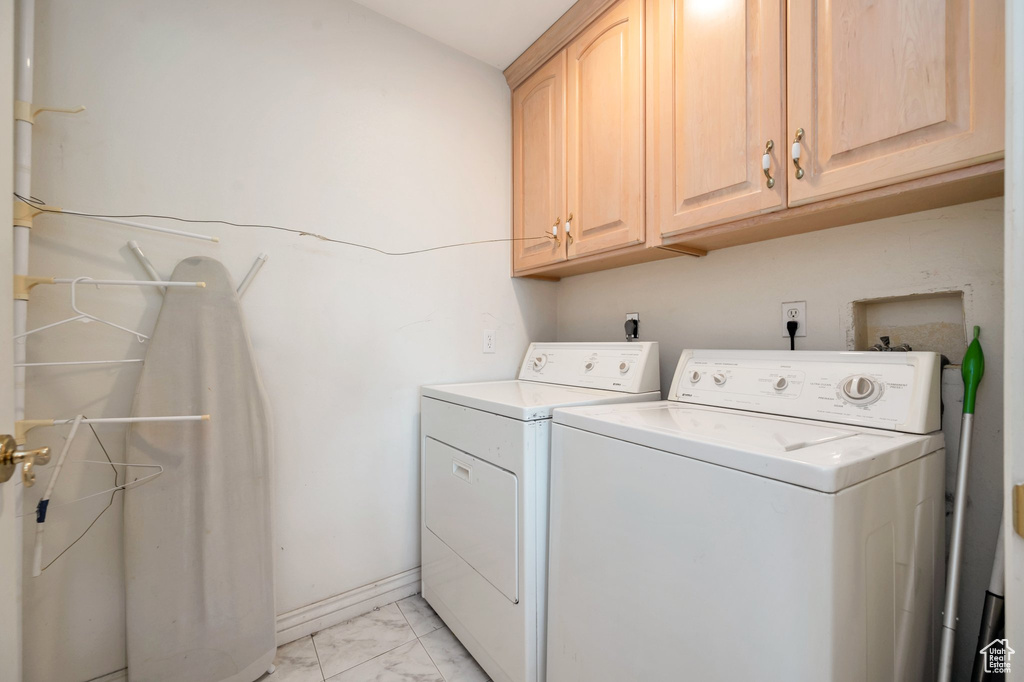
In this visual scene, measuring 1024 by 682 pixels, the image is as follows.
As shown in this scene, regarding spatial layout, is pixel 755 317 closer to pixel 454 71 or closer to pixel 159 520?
pixel 454 71

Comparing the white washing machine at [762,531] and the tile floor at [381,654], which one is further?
the tile floor at [381,654]

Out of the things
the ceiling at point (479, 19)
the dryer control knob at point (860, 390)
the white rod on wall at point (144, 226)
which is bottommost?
the dryer control knob at point (860, 390)

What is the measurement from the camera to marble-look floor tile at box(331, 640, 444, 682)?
1.36 metres

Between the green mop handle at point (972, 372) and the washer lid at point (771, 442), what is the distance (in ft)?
0.37

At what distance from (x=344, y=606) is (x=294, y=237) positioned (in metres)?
1.47

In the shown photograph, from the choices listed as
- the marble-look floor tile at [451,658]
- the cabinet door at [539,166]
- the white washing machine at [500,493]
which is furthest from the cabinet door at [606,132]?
the marble-look floor tile at [451,658]

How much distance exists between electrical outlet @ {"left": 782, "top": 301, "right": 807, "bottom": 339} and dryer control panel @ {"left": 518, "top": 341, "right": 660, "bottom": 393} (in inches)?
16.9

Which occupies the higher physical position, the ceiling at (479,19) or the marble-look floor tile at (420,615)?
the ceiling at (479,19)

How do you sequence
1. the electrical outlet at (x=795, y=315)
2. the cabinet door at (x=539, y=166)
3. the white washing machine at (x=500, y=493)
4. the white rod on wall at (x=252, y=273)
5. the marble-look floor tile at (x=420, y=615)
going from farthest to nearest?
the cabinet door at (x=539, y=166), the marble-look floor tile at (x=420, y=615), the white rod on wall at (x=252, y=273), the electrical outlet at (x=795, y=315), the white washing machine at (x=500, y=493)

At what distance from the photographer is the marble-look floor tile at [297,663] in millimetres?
1364

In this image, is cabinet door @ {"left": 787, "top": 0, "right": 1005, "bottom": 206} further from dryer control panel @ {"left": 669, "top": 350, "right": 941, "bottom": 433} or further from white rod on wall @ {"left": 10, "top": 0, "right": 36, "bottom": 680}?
white rod on wall @ {"left": 10, "top": 0, "right": 36, "bottom": 680}

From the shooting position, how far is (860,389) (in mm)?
1011

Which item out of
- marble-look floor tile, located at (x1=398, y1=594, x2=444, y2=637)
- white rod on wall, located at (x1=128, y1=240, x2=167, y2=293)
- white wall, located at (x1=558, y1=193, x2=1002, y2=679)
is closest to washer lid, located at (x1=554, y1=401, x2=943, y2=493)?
white wall, located at (x1=558, y1=193, x2=1002, y2=679)

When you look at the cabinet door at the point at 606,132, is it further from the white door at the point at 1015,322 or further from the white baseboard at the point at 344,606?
the white baseboard at the point at 344,606
